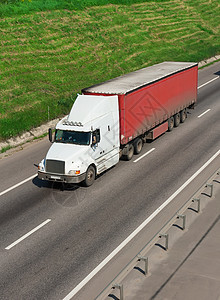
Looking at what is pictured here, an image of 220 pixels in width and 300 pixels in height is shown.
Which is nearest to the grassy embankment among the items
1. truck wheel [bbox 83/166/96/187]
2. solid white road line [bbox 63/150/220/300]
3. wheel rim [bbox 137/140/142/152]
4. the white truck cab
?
the white truck cab

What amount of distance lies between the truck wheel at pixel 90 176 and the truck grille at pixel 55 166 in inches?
49.9

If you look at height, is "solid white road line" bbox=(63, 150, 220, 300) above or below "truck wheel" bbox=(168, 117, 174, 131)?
below

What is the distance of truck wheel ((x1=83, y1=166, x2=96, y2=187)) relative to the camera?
19688 millimetres

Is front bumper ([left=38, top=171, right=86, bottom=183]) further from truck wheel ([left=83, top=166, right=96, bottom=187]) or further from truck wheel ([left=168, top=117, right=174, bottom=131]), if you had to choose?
truck wheel ([left=168, top=117, right=174, bottom=131])

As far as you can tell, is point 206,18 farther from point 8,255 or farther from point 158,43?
point 8,255

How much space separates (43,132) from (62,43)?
15.5 metres

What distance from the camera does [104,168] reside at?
20.8 meters

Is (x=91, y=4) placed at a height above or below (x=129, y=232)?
above

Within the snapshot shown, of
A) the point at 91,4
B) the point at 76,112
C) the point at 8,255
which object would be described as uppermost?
the point at 91,4

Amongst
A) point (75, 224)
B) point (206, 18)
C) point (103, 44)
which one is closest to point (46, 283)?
point (75, 224)

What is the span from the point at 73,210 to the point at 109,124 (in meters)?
4.92

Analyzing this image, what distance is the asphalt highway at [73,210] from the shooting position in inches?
546

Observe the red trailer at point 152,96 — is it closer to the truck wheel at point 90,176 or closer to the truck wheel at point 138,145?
the truck wheel at point 138,145

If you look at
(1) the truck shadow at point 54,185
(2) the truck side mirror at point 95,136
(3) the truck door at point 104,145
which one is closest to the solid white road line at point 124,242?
(3) the truck door at point 104,145
